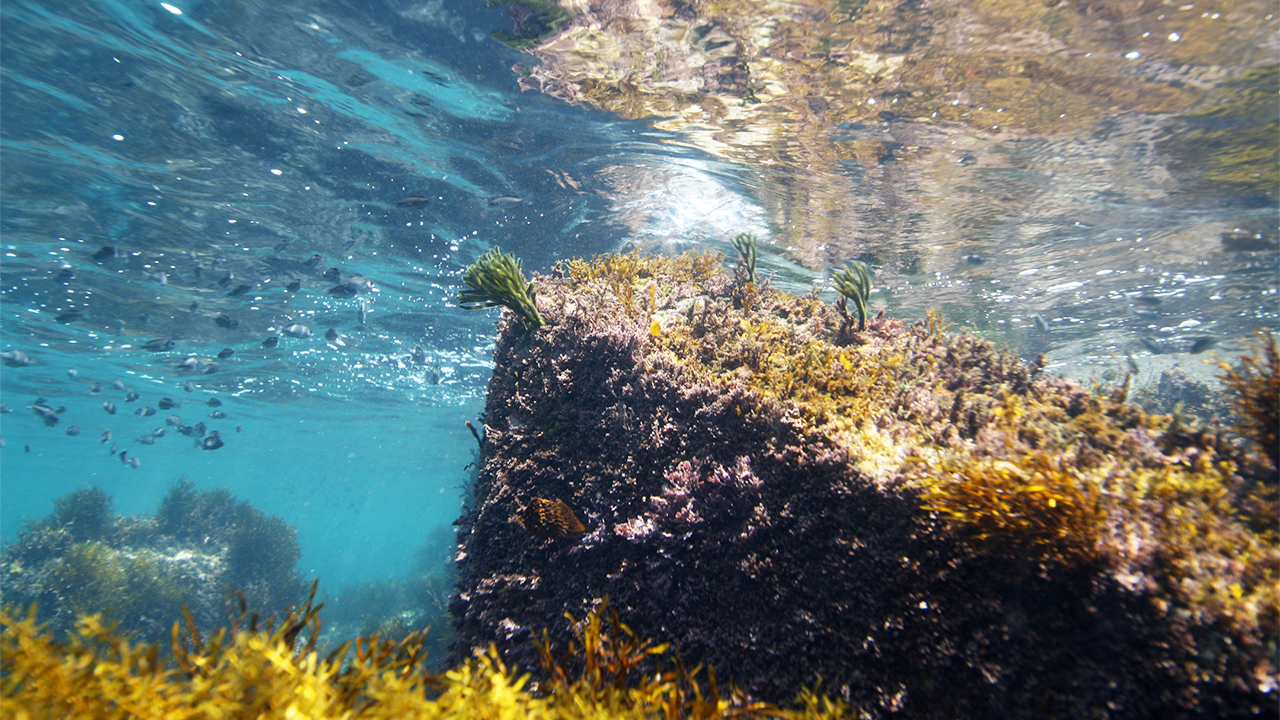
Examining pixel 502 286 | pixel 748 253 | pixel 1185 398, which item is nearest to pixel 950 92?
pixel 748 253

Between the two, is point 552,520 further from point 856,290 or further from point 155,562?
point 155,562

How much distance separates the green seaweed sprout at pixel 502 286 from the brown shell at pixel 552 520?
2498 mm

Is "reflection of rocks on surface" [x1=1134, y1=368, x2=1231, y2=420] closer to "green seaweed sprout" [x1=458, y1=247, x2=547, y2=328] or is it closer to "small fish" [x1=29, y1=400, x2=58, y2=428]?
"green seaweed sprout" [x1=458, y1=247, x2=547, y2=328]

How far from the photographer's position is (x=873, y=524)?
3.11 metres

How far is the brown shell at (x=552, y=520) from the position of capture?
13.3 ft

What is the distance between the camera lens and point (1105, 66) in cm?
834

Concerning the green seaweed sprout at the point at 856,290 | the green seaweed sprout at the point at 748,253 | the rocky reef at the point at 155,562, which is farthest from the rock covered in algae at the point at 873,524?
the rocky reef at the point at 155,562

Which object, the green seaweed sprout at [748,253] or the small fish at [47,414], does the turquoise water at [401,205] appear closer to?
the small fish at [47,414]

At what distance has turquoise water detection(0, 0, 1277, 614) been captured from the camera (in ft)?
A: 29.7

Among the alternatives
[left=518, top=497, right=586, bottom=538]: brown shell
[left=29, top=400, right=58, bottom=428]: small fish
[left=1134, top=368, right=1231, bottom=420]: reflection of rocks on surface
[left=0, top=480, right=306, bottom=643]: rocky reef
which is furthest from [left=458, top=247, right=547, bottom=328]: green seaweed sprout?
[left=1134, top=368, right=1231, bottom=420]: reflection of rocks on surface

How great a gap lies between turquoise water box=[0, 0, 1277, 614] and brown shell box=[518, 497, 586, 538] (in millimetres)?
7949

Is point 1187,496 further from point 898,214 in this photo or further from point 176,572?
point 176,572

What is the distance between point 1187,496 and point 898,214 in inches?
513

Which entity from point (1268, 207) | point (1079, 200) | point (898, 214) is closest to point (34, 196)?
point (898, 214)
